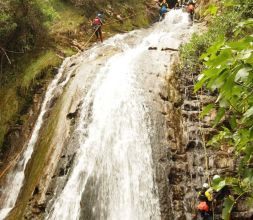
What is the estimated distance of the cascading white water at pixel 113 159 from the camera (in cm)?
832

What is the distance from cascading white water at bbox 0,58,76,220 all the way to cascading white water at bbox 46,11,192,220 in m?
1.95

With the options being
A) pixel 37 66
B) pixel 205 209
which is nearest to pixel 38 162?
pixel 205 209

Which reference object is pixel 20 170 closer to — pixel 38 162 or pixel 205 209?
pixel 38 162

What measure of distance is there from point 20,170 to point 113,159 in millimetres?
3500

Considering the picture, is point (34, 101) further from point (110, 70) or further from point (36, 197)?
point (36, 197)

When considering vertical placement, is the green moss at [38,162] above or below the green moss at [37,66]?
below

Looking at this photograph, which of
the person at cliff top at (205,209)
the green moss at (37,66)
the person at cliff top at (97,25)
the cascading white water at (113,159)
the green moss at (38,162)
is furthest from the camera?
the person at cliff top at (97,25)

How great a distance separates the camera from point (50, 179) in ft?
29.9

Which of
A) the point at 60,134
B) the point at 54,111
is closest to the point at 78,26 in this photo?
the point at 54,111

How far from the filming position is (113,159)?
9.22 m

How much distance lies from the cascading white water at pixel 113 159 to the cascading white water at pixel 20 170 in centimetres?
195

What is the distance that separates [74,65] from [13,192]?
19.0ft

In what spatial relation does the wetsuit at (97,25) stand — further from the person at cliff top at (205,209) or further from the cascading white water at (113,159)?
the person at cliff top at (205,209)

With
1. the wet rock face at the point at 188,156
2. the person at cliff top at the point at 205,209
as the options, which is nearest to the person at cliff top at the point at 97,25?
the wet rock face at the point at 188,156
